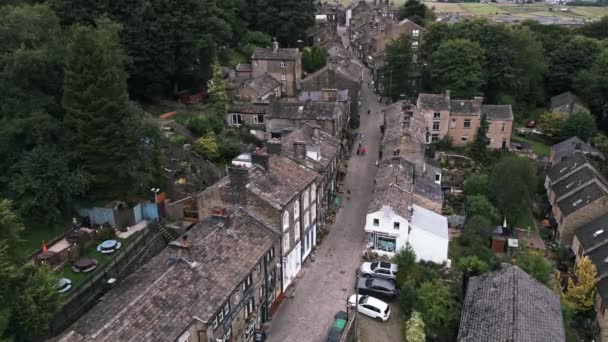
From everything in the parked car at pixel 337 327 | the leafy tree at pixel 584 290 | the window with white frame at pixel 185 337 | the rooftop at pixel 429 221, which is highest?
the window with white frame at pixel 185 337

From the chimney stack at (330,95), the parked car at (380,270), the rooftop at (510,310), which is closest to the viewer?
the rooftop at (510,310)

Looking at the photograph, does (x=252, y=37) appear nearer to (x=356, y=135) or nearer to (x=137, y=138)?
(x=356, y=135)

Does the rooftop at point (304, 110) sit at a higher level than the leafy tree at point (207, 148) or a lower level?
higher

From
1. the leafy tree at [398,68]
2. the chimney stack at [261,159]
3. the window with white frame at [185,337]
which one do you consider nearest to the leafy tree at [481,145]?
the leafy tree at [398,68]

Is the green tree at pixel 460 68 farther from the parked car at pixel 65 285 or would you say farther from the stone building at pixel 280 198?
the parked car at pixel 65 285

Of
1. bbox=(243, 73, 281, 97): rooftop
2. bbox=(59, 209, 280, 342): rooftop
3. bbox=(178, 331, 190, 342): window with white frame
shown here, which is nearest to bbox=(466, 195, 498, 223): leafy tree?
bbox=(59, 209, 280, 342): rooftop

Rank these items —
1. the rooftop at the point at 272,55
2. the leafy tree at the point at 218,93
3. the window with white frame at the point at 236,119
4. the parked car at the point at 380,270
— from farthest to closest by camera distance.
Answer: the rooftop at the point at 272,55
the window with white frame at the point at 236,119
the leafy tree at the point at 218,93
the parked car at the point at 380,270

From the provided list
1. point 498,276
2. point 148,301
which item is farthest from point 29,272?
point 498,276

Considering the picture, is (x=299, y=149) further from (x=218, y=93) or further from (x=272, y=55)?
(x=272, y=55)
